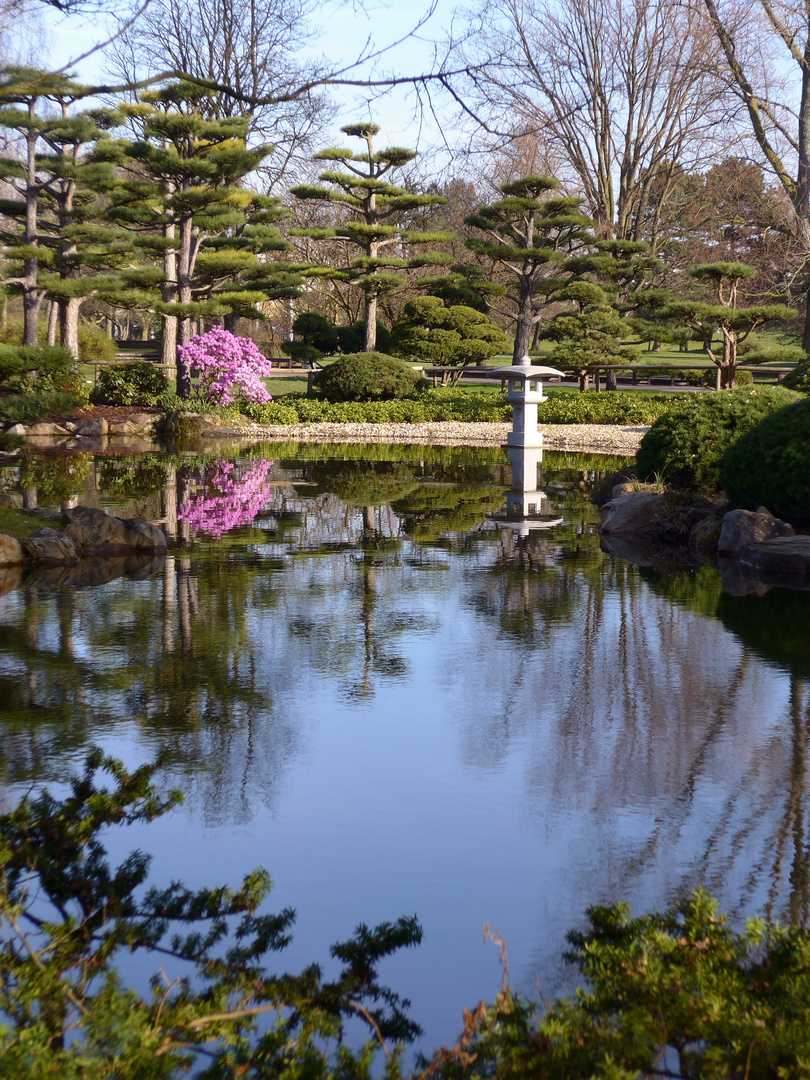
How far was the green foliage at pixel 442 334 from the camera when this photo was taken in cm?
2911

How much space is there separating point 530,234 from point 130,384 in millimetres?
12292

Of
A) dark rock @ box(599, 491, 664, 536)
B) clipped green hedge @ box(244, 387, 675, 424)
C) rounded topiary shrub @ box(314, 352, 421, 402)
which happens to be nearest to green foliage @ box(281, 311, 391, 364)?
rounded topiary shrub @ box(314, 352, 421, 402)

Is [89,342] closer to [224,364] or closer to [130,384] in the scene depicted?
[130,384]

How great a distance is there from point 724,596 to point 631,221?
3376 centimetres

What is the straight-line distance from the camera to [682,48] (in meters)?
30.1

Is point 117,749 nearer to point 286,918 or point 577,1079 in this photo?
point 286,918

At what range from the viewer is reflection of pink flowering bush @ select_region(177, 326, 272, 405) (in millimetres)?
21297

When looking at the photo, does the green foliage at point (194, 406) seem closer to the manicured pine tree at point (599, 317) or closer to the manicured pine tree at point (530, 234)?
the manicured pine tree at point (530, 234)

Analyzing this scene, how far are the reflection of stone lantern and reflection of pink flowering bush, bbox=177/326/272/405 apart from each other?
6.46 meters

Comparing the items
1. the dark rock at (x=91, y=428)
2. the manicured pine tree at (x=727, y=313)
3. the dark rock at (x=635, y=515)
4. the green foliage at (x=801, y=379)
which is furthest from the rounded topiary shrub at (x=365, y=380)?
the dark rock at (x=635, y=515)

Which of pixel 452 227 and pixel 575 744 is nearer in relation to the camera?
pixel 575 744

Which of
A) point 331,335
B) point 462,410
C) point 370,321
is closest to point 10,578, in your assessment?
point 462,410

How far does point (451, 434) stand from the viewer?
2134 centimetres

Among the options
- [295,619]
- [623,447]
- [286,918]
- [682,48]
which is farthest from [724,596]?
[682,48]
